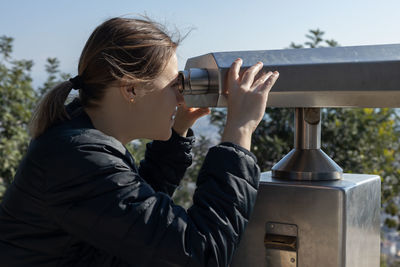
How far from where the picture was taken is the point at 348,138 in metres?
3.71

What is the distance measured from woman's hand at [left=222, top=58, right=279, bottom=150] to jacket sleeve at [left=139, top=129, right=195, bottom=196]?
0.49m

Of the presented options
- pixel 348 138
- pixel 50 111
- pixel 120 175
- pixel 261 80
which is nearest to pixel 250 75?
pixel 261 80

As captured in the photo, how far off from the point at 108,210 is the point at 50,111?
1.28ft

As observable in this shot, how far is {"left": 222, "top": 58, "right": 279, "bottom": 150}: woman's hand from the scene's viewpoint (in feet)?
4.28

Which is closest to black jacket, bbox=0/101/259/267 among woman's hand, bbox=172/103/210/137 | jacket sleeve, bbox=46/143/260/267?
jacket sleeve, bbox=46/143/260/267

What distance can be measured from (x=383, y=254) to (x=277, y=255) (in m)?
3.23

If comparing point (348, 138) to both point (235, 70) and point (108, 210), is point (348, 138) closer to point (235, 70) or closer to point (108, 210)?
point (235, 70)

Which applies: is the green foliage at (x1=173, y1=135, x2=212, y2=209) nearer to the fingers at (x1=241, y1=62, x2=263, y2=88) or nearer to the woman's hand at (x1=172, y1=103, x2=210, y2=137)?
the woman's hand at (x1=172, y1=103, x2=210, y2=137)

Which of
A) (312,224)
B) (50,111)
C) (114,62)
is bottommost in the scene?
(312,224)

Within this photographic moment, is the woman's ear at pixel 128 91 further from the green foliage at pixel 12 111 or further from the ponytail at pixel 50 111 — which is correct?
the green foliage at pixel 12 111

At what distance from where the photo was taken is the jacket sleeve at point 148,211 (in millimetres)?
1206

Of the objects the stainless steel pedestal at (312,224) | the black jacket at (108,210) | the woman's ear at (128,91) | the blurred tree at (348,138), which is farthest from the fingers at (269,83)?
the blurred tree at (348,138)

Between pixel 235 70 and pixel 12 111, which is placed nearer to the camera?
pixel 235 70

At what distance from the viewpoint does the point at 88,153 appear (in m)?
1.27
